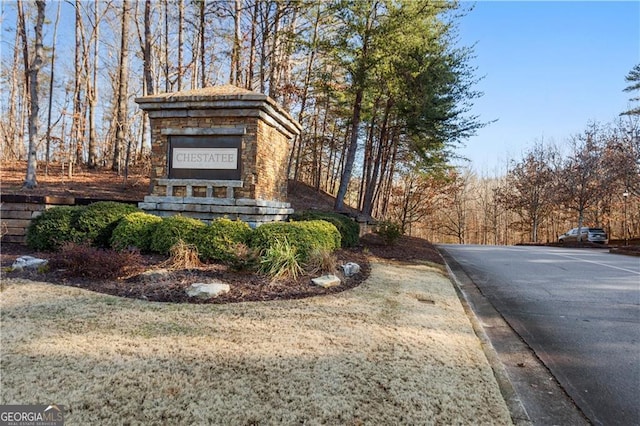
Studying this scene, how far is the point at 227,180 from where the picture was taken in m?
7.50

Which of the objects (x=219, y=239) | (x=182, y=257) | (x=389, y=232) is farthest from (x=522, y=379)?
(x=389, y=232)

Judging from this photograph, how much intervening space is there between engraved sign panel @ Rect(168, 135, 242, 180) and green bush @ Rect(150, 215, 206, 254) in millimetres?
1613

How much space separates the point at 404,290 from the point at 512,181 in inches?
1123

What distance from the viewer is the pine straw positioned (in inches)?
84.9

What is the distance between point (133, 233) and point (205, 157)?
2.23 meters

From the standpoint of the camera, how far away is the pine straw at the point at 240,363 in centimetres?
216

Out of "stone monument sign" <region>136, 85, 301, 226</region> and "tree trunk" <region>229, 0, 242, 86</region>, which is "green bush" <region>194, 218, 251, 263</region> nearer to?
"stone monument sign" <region>136, 85, 301, 226</region>

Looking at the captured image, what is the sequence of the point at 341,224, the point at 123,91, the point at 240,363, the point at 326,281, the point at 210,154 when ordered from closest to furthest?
the point at 240,363 → the point at 326,281 → the point at 210,154 → the point at 341,224 → the point at 123,91

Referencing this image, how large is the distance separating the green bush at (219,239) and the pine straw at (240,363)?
71.5 inches

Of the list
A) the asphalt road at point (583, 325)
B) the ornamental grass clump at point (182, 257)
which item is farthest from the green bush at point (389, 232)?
the ornamental grass clump at point (182, 257)

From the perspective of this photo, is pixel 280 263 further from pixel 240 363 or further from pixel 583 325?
pixel 583 325

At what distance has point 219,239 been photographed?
584 centimetres

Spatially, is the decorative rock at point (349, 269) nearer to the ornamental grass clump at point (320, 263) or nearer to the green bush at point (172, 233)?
the ornamental grass clump at point (320, 263)

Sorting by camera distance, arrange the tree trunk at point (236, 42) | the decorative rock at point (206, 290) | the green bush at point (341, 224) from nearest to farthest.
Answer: the decorative rock at point (206, 290) < the green bush at point (341, 224) < the tree trunk at point (236, 42)
